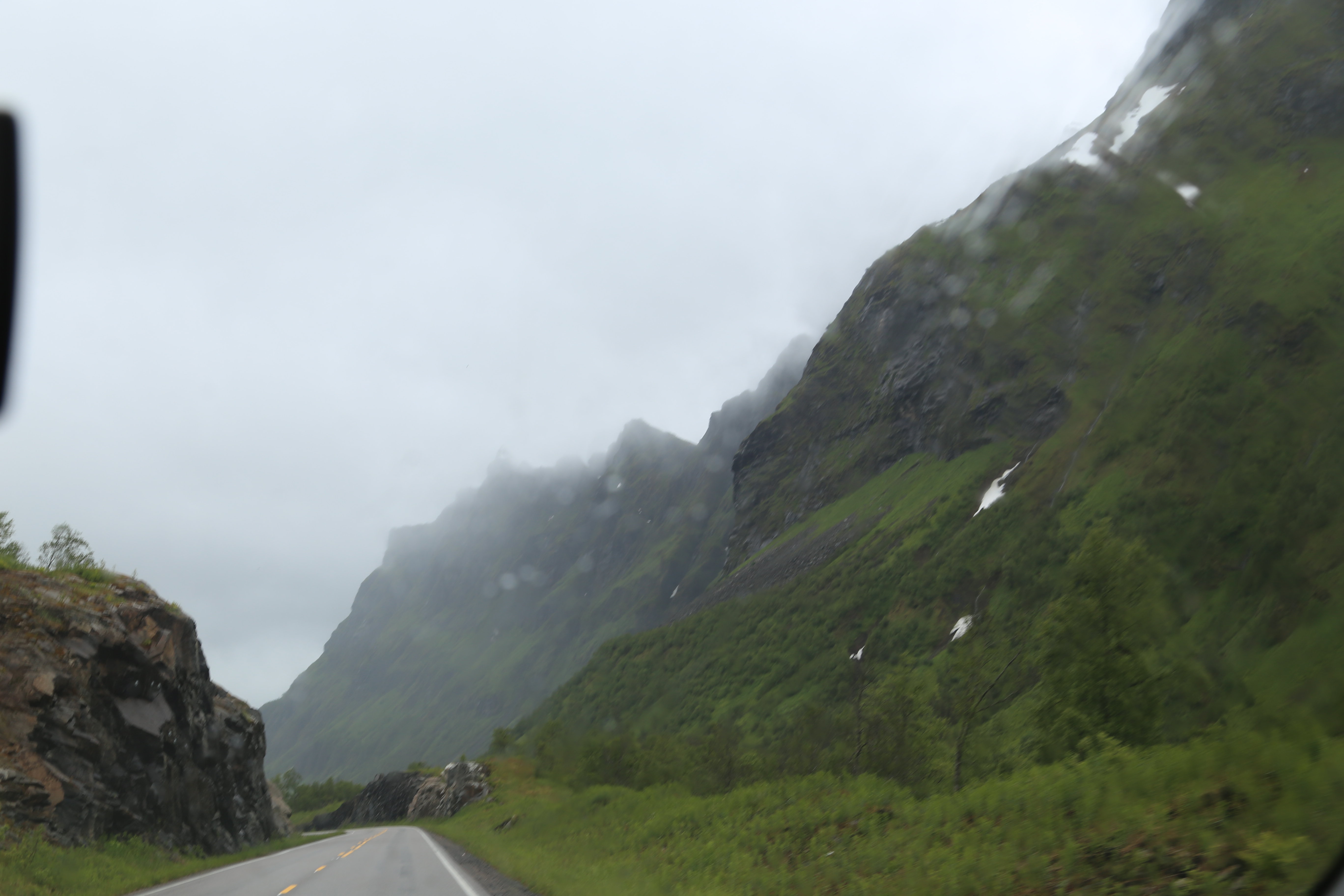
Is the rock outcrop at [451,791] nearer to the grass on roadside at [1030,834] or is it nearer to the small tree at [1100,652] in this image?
the grass on roadside at [1030,834]

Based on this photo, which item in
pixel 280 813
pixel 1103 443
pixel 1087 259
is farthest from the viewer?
pixel 1087 259

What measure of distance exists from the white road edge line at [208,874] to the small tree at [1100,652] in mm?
22511

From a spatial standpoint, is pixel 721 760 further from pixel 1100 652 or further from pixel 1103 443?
pixel 1103 443

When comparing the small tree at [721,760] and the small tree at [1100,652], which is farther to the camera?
the small tree at [721,760]

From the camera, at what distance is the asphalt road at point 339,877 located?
15.5 m

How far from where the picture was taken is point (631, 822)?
28.7 m

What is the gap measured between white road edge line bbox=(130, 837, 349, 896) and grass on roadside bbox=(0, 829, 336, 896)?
0.82ft

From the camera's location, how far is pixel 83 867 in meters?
16.9

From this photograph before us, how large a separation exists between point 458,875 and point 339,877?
279cm

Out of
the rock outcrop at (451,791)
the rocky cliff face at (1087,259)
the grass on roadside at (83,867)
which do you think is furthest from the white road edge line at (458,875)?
the rocky cliff face at (1087,259)

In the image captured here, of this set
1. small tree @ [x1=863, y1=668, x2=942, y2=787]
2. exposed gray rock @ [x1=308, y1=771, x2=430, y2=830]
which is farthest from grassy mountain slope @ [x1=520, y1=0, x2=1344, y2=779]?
exposed gray rock @ [x1=308, y1=771, x2=430, y2=830]

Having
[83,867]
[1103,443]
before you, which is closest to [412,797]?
[83,867]

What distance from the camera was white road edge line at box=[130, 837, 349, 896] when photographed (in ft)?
52.8

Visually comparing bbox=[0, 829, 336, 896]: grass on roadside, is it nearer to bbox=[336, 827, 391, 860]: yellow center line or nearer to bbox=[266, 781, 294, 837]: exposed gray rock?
bbox=[336, 827, 391, 860]: yellow center line
